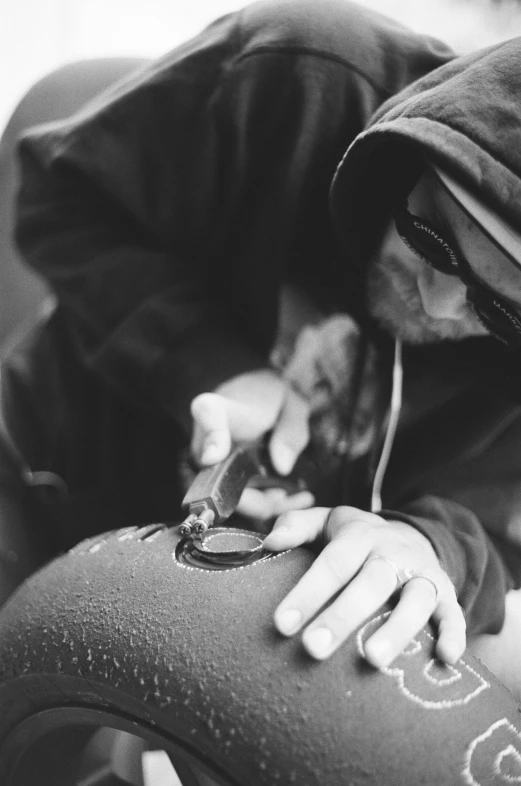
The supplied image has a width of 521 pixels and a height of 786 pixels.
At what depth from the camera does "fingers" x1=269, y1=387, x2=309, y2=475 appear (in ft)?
1.97

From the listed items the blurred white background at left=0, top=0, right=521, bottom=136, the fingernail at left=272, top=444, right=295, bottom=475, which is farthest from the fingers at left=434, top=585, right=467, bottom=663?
the blurred white background at left=0, top=0, right=521, bottom=136

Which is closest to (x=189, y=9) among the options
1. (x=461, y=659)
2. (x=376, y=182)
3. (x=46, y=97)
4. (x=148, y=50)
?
(x=148, y=50)

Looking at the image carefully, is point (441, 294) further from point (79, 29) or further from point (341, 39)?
point (79, 29)

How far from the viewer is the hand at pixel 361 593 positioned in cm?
35

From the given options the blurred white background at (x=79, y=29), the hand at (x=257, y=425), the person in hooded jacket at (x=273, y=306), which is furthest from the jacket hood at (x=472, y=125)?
the blurred white background at (x=79, y=29)

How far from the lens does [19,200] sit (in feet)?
2.47

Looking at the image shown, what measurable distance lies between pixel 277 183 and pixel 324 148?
0.18 feet

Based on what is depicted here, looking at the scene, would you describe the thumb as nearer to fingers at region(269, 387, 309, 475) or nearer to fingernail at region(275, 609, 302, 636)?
fingers at region(269, 387, 309, 475)

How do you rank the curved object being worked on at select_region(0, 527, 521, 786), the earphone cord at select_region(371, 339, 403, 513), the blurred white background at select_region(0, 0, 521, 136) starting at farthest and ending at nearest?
1. the blurred white background at select_region(0, 0, 521, 136)
2. the earphone cord at select_region(371, 339, 403, 513)
3. the curved object being worked on at select_region(0, 527, 521, 786)

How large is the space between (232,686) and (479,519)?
1.23 feet

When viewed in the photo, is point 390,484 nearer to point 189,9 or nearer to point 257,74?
point 257,74

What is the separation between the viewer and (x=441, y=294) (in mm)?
578

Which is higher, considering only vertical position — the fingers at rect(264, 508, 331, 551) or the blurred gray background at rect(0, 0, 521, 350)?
the blurred gray background at rect(0, 0, 521, 350)

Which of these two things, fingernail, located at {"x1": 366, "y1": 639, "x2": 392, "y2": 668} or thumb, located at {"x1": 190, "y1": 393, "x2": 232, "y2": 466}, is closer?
fingernail, located at {"x1": 366, "y1": 639, "x2": 392, "y2": 668}
